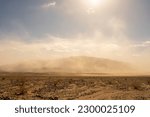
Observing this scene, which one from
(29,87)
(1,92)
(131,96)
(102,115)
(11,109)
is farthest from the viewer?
(29,87)

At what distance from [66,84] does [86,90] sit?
10.2 ft

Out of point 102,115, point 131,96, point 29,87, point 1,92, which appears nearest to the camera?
point 102,115

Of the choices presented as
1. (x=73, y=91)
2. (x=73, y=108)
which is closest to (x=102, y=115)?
(x=73, y=108)

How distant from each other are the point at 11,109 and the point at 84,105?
3.40 m

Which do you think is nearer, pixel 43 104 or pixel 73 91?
pixel 43 104

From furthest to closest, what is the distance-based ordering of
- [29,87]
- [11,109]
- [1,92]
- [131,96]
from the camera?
[29,87] → [1,92] → [131,96] → [11,109]

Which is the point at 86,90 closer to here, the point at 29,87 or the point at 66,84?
the point at 66,84

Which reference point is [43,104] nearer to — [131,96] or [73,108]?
[73,108]

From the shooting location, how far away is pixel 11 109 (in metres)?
14.3

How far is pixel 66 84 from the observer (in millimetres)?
24625

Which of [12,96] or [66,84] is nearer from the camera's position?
[12,96]

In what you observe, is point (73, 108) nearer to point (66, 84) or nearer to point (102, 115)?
point (102, 115)

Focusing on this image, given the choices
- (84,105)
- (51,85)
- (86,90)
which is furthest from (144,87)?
(84,105)

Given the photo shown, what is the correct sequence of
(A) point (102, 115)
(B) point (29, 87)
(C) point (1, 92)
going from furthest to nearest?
(B) point (29, 87) < (C) point (1, 92) < (A) point (102, 115)
